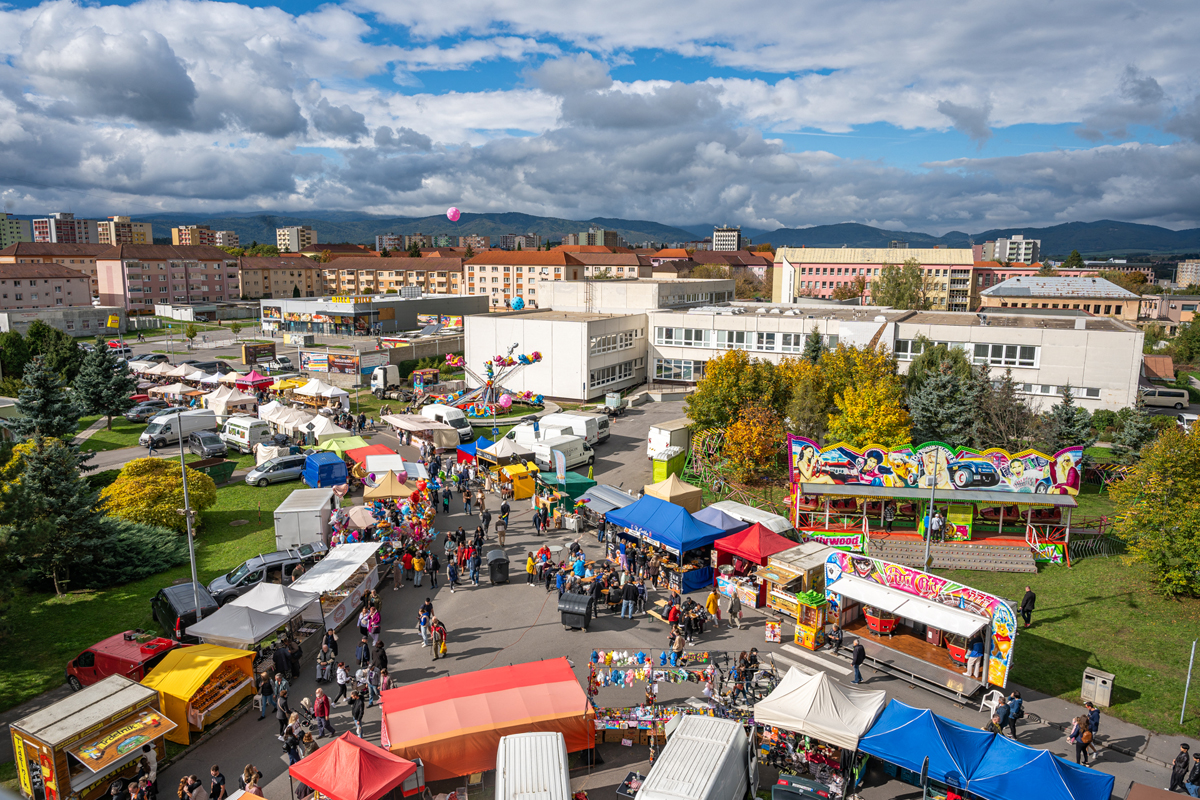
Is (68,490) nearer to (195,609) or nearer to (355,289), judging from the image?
(195,609)

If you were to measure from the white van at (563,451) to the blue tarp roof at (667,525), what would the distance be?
27.1ft

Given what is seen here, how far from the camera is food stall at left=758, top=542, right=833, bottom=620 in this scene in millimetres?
18969

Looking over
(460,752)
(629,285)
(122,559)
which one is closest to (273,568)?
(122,559)

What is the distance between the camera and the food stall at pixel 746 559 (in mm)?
20391

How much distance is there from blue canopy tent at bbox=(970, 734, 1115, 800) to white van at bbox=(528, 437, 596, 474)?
2106 centimetres

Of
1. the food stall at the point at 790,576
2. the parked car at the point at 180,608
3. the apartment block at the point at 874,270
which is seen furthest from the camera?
the apartment block at the point at 874,270

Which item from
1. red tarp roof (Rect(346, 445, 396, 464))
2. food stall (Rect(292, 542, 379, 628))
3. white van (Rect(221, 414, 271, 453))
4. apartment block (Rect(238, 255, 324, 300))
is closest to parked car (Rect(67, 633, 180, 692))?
food stall (Rect(292, 542, 379, 628))

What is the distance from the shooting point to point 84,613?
1967 cm

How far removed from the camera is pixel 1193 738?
1473cm

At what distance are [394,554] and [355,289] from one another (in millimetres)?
111779

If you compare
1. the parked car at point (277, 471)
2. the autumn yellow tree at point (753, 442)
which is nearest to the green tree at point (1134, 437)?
the autumn yellow tree at point (753, 442)

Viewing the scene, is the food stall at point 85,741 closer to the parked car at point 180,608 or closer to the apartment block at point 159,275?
the parked car at point 180,608

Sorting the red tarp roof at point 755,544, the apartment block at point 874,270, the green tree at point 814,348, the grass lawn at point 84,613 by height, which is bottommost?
the grass lawn at point 84,613

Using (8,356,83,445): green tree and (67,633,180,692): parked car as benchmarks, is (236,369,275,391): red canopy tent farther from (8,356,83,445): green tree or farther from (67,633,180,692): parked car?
(67,633,180,692): parked car
